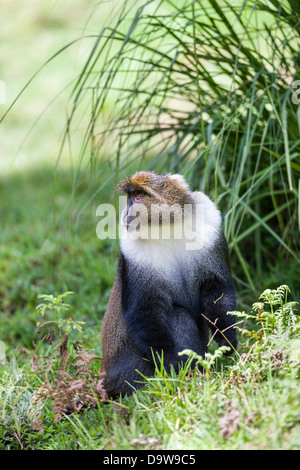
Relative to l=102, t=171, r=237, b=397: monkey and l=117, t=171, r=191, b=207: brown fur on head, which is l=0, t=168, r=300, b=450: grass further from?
l=117, t=171, r=191, b=207: brown fur on head

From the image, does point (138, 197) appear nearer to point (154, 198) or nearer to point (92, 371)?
point (154, 198)

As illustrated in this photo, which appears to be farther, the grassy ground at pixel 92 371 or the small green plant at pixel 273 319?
the small green plant at pixel 273 319

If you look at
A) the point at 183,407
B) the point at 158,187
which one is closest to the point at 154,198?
the point at 158,187

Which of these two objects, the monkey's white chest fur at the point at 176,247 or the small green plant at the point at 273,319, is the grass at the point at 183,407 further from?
the monkey's white chest fur at the point at 176,247

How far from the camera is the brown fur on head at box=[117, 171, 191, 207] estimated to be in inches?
116

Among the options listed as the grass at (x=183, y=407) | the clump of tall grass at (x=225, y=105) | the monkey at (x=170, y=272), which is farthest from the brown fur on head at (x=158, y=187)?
the grass at (x=183, y=407)

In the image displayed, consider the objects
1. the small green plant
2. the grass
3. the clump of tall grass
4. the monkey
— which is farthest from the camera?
the clump of tall grass

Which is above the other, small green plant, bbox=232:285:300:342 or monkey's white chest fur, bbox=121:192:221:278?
monkey's white chest fur, bbox=121:192:221:278

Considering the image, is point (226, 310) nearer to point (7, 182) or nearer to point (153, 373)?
point (153, 373)

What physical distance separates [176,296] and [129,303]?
0.23 meters

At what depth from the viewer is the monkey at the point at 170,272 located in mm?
2908

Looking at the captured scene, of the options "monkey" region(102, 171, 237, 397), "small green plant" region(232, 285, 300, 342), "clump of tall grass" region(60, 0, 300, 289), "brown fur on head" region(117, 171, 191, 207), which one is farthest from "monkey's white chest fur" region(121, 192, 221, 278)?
"clump of tall grass" region(60, 0, 300, 289)
